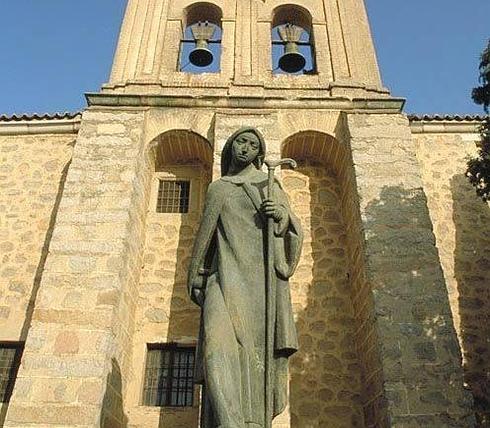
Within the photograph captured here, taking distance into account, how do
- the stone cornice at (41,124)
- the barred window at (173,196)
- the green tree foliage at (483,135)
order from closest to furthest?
the green tree foliage at (483,135) → the barred window at (173,196) → the stone cornice at (41,124)

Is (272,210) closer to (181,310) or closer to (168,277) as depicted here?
(181,310)

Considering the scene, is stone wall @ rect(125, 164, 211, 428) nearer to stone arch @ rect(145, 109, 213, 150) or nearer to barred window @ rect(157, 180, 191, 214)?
barred window @ rect(157, 180, 191, 214)

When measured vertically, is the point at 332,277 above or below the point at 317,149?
below

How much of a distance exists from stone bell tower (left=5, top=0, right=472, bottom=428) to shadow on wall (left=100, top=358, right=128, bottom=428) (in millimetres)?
36

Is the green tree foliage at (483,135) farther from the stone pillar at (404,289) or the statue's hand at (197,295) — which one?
the statue's hand at (197,295)

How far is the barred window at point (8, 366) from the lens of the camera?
707 cm

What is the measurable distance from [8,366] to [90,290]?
2.00 meters

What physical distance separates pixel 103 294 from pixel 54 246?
3.24 feet

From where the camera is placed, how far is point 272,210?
10.9ft

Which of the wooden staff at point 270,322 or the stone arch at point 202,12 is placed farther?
the stone arch at point 202,12

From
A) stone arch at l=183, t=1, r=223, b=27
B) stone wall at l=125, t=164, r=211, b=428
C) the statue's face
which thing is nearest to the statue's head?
the statue's face

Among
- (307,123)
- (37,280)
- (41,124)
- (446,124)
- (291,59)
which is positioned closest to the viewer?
(37,280)

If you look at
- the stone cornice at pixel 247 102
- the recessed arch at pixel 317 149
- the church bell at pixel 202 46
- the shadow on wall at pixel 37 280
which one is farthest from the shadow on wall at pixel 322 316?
the shadow on wall at pixel 37 280

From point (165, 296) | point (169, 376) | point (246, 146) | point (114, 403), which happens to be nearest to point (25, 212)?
point (165, 296)
